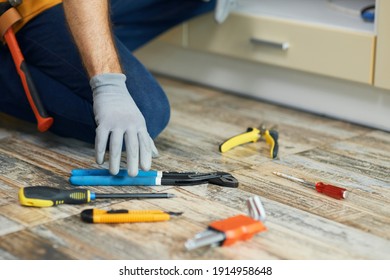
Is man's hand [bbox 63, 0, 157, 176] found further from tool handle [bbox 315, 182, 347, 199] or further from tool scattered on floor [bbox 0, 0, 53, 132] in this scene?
tool handle [bbox 315, 182, 347, 199]

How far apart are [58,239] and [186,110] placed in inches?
36.8

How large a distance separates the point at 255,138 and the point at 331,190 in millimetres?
378

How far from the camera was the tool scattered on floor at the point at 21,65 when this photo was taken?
177 cm

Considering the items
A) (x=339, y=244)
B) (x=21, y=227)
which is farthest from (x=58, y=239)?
(x=339, y=244)

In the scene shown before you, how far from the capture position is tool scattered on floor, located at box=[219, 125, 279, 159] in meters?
1.80

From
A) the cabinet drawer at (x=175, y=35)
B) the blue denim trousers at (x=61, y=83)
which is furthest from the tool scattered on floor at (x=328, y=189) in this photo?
the cabinet drawer at (x=175, y=35)

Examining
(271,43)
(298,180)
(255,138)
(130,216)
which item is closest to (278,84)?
(271,43)

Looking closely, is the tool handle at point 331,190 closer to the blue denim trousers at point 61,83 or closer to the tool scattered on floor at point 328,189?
the tool scattered on floor at point 328,189

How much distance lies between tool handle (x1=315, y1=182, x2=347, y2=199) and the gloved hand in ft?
1.19

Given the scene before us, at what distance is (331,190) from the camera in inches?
60.5

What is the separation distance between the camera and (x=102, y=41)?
5.45 ft

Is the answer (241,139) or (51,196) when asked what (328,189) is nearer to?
(241,139)
